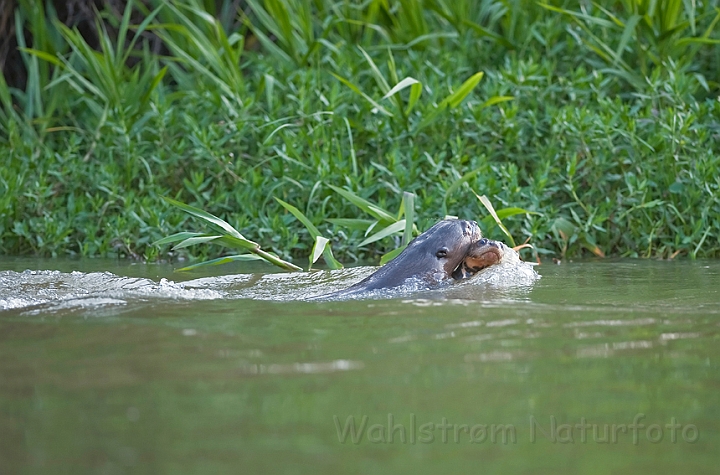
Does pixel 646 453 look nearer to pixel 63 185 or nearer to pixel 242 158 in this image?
pixel 242 158

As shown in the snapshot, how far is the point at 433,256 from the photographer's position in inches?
164

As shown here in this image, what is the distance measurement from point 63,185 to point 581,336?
4632 mm

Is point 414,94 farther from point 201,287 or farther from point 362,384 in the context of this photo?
point 362,384

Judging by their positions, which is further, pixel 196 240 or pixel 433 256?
pixel 196 240

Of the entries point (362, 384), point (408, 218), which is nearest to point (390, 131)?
point (408, 218)

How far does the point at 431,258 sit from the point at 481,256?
25cm

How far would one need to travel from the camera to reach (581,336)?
2750 mm

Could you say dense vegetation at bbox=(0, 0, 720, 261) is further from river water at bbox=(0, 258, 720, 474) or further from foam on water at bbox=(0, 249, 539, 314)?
river water at bbox=(0, 258, 720, 474)

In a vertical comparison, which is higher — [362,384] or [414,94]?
[414,94]

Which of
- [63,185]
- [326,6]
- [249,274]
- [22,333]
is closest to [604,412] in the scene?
[22,333]

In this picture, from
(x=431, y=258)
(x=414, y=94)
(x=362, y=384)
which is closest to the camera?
(x=362, y=384)

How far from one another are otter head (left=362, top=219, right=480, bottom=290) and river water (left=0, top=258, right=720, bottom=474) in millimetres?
365

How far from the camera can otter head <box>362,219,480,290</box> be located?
13.2 feet

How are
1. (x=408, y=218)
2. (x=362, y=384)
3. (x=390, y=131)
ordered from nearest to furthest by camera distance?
(x=362, y=384)
(x=408, y=218)
(x=390, y=131)
